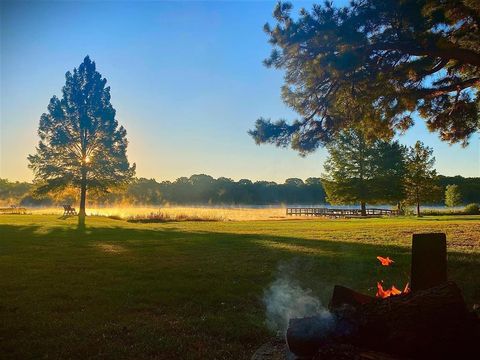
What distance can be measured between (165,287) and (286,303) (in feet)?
9.14

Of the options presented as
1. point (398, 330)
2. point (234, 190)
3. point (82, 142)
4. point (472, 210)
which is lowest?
point (398, 330)

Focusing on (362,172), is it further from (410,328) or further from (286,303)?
(410,328)

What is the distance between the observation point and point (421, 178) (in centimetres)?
4288

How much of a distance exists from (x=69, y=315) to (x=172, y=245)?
8527 millimetres

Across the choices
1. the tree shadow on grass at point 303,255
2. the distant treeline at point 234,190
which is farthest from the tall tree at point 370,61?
the distant treeline at point 234,190

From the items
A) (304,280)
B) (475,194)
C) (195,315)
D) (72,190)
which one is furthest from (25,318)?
(475,194)

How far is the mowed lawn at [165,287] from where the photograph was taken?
516 centimetres

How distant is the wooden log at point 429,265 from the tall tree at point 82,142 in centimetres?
3397

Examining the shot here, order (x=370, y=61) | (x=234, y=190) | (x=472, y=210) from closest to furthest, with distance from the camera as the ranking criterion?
(x=370, y=61)
(x=472, y=210)
(x=234, y=190)

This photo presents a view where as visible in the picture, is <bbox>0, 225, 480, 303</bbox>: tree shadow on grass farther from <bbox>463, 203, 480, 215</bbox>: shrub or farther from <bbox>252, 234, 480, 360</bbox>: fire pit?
<bbox>463, 203, 480, 215</bbox>: shrub

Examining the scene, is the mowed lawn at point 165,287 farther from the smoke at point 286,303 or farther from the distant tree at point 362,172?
the distant tree at point 362,172

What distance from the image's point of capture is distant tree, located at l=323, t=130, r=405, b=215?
47.2 m

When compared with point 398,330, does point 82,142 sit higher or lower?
higher

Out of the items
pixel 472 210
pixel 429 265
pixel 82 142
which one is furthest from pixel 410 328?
pixel 472 210
